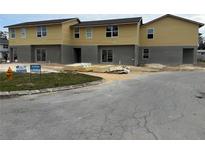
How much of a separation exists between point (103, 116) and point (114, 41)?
80.0 ft

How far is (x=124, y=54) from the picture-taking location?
3098cm

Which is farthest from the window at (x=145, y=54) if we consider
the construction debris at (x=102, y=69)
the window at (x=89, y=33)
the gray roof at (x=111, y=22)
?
the construction debris at (x=102, y=69)

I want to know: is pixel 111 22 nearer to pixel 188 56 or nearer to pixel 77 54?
pixel 77 54

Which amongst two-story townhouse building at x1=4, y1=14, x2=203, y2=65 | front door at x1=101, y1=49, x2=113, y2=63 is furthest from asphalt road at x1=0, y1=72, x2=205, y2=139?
front door at x1=101, y1=49, x2=113, y2=63

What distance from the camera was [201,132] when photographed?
5.80 meters

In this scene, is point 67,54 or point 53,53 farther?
point 53,53

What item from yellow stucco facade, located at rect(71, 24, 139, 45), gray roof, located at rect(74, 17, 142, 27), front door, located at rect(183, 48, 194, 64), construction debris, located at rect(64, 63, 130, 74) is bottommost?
construction debris, located at rect(64, 63, 130, 74)

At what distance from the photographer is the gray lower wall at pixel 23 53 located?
3469cm

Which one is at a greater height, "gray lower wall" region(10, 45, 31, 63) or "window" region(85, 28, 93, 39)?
"window" region(85, 28, 93, 39)

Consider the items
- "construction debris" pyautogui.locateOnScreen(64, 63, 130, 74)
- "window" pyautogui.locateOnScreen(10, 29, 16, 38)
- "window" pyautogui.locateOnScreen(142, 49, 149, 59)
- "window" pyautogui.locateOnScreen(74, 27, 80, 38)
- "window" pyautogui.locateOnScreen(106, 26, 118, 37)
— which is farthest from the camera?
"window" pyautogui.locateOnScreen(10, 29, 16, 38)

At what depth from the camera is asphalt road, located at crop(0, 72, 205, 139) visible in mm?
5723

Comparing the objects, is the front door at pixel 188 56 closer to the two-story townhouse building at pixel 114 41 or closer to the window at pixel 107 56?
the two-story townhouse building at pixel 114 41

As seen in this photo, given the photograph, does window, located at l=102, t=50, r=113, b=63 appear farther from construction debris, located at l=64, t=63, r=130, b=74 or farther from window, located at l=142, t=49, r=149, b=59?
construction debris, located at l=64, t=63, r=130, b=74

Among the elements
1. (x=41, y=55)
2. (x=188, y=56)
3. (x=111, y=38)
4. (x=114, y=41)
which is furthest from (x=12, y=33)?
(x=188, y=56)
